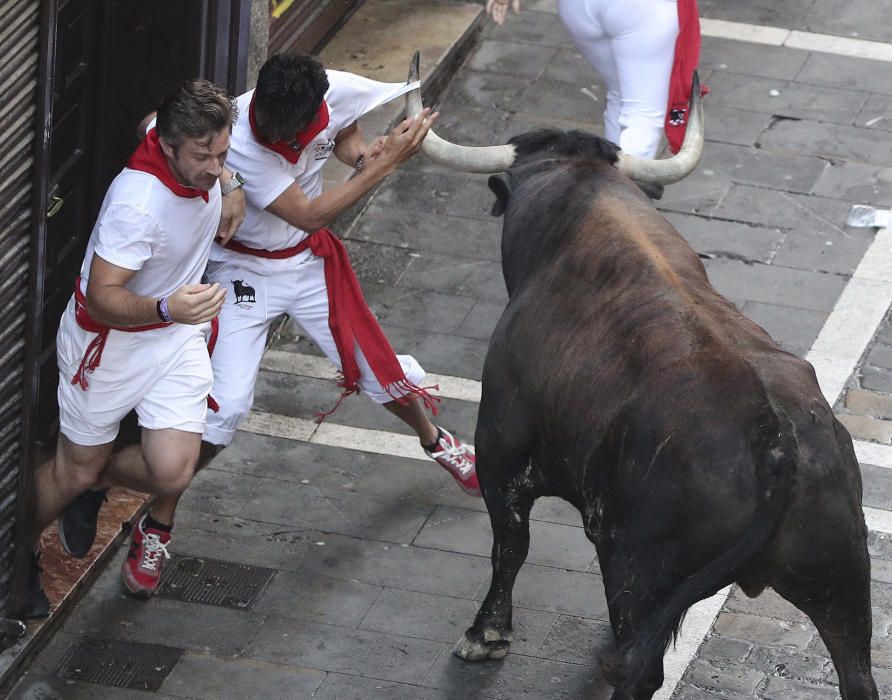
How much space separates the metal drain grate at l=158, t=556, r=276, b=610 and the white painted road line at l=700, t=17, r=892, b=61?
6.19 meters

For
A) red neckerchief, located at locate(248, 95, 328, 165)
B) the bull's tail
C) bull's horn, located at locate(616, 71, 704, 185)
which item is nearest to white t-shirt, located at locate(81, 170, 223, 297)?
red neckerchief, located at locate(248, 95, 328, 165)

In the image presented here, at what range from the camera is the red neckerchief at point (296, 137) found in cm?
639

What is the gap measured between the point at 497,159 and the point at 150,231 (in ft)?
4.79

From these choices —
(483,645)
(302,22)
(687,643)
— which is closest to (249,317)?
(483,645)

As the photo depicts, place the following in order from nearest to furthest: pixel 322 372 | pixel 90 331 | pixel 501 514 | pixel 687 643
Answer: pixel 90 331 → pixel 501 514 → pixel 687 643 → pixel 322 372

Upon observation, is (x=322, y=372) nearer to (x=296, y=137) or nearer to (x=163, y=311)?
(x=296, y=137)

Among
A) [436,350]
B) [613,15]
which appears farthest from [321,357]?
[613,15]

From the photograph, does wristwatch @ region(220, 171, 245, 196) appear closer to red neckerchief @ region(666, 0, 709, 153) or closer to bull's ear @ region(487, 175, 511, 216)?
bull's ear @ region(487, 175, 511, 216)

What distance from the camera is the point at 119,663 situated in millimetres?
6305

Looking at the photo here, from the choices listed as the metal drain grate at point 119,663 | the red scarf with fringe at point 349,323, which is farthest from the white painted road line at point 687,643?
the metal drain grate at point 119,663

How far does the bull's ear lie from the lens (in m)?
6.54

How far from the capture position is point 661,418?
16.8ft

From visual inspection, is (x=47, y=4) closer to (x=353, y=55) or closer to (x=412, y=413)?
(x=412, y=413)

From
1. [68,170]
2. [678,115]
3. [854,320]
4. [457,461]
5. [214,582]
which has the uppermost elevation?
[678,115]
